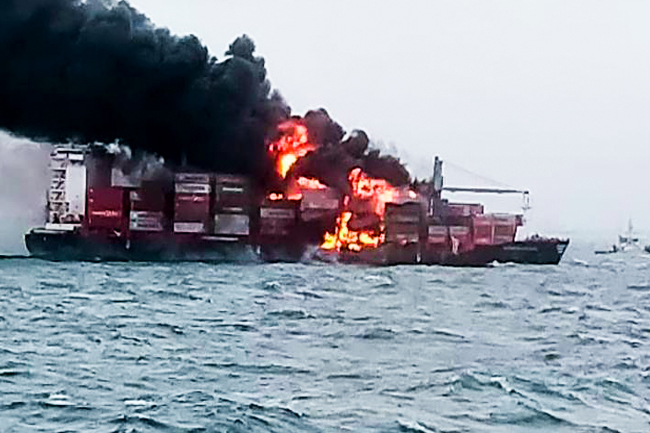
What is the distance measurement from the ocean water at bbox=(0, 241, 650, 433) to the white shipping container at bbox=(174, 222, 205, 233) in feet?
125

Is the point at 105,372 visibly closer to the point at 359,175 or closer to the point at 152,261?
the point at 152,261

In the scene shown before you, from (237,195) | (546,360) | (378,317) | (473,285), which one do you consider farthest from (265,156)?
(546,360)

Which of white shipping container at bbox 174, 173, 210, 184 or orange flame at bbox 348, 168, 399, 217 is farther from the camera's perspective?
orange flame at bbox 348, 168, 399, 217

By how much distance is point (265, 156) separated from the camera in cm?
7894

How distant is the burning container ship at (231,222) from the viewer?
77438mm

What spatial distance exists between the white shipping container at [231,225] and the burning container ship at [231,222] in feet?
0.23

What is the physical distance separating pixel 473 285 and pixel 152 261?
30.3 m

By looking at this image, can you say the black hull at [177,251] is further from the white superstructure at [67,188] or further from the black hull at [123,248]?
the white superstructure at [67,188]

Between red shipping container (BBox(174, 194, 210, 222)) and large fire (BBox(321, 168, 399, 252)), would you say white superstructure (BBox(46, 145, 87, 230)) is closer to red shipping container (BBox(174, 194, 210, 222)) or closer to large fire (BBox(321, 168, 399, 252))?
red shipping container (BBox(174, 194, 210, 222))

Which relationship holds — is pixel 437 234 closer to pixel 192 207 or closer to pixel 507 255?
pixel 507 255

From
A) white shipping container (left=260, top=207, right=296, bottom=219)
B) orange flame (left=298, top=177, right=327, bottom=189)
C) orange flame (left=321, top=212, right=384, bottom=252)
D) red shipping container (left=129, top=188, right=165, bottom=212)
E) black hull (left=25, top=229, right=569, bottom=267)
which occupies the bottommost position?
black hull (left=25, top=229, right=569, bottom=267)

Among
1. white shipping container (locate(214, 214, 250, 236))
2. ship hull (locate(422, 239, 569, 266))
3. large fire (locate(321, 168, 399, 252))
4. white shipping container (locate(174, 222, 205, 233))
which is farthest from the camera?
ship hull (locate(422, 239, 569, 266))

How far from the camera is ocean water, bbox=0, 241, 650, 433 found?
14.2 m

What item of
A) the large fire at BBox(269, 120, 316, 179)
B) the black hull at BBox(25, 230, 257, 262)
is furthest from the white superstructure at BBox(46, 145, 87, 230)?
the large fire at BBox(269, 120, 316, 179)
